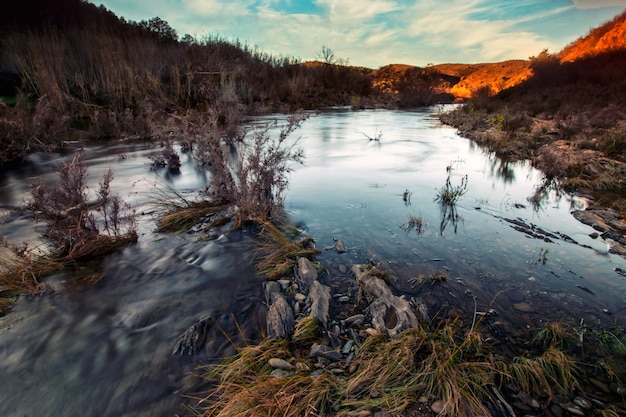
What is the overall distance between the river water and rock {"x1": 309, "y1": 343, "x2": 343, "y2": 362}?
664 millimetres

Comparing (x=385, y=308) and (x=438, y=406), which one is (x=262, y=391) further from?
(x=385, y=308)

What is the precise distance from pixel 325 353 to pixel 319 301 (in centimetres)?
65

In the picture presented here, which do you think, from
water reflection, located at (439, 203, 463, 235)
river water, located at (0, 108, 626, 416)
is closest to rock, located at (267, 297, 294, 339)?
river water, located at (0, 108, 626, 416)

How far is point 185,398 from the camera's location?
7.79ft

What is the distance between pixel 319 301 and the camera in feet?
10.7

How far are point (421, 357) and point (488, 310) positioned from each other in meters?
1.28

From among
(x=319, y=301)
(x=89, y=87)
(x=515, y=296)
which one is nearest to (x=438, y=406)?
(x=319, y=301)

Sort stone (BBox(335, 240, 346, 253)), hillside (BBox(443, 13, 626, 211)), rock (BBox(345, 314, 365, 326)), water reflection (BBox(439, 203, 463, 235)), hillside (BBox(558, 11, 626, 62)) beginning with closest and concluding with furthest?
rock (BBox(345, 314, 365, 326)) < stone (BBox(335, 240, 346, 253)) < water reflection (BBox(439, 203, 463, 235)) < hillside (BBox(443, 13, 626, 211)) < hillside (BBox(558, 11, 626, 62))

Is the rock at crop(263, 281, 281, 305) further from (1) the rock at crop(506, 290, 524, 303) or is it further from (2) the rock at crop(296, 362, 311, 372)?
(1) the rock at crop(506, 290, 524, 303)

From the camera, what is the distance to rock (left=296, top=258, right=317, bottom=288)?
3.68 meters

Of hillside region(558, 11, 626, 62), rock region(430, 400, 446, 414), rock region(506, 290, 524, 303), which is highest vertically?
hillside region(558, 11, 626, 62)

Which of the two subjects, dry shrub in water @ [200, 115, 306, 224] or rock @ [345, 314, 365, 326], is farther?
dry shrub in water @ [200, 115, 306, 224]

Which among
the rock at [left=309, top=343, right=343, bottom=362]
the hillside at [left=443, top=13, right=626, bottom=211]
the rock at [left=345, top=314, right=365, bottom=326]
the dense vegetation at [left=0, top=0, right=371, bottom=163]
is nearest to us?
the rock at [left=309, top=343, right=343, bottom=362]

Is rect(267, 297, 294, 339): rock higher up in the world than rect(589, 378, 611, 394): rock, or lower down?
higher up
